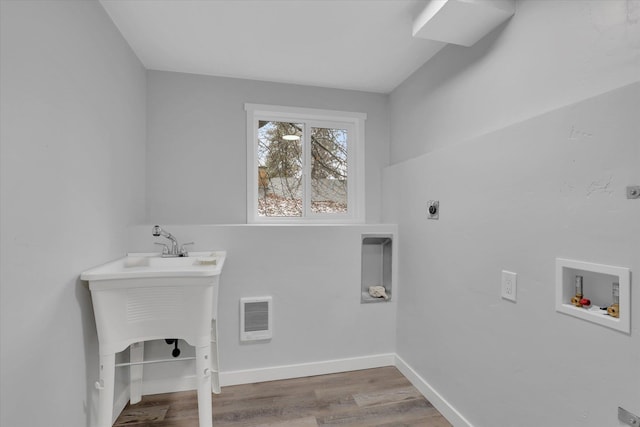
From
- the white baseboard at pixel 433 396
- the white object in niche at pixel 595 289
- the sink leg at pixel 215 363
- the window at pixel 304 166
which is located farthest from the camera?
the window at pixel 304 166

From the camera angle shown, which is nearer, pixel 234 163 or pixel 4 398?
pixel 4 398

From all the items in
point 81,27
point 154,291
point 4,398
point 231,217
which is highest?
point 81,27

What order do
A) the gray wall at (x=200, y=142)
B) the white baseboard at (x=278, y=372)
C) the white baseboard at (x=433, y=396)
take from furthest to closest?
the gray wall at (x=200, y=142) < the white baseboard at (x=278, y=372) < the white baseboard at (x=433, y=396)

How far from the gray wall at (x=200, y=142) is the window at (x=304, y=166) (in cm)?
10

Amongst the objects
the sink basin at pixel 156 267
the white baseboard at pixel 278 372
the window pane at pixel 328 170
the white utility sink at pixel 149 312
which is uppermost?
the window pane at pixel 328 170

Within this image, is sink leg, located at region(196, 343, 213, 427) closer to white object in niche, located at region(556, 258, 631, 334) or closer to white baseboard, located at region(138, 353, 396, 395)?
white baseboard, located at region(138, 353, 396, 395)

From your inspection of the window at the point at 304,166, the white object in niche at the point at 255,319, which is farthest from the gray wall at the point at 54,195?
the window at the point at 304,166

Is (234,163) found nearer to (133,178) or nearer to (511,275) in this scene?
(133,178)

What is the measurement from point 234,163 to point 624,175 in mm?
2314

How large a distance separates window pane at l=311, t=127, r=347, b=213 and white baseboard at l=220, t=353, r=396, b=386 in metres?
1.25

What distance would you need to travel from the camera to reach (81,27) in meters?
1.51

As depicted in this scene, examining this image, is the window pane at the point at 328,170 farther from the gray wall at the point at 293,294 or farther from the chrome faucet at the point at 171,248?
the chrome faucet at the point at 171,248

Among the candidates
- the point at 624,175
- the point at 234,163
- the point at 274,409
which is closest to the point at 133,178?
the point at 234,163

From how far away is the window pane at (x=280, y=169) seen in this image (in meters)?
2.78
